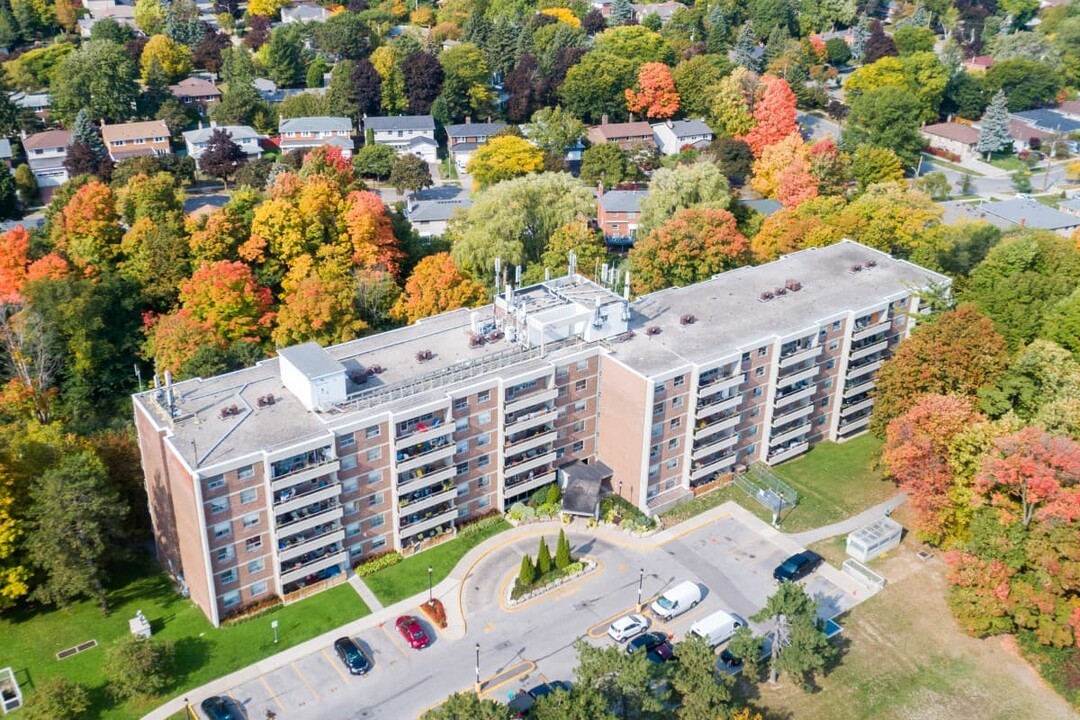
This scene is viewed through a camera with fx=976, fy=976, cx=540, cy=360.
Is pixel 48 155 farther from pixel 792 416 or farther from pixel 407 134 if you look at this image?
pixel 792 416

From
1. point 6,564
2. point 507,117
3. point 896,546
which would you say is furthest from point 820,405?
point 507,117

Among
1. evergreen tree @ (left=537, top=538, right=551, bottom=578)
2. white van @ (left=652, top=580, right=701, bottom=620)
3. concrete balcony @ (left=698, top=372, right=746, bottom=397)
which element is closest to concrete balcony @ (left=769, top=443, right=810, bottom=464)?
concrete balcony @ (left=698, top=372, right=746, bottom=397)

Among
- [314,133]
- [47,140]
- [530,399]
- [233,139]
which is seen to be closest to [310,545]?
[530,399]

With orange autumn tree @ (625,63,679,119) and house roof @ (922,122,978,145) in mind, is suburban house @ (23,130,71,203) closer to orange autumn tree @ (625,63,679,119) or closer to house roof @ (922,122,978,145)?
orange autumn tree @ (625,63,679,119)

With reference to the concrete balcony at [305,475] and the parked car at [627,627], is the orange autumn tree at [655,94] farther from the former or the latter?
the concrete balcony at [305,475]

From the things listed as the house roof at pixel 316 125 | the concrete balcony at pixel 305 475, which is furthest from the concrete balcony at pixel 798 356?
the house roof at pixel 316 125
